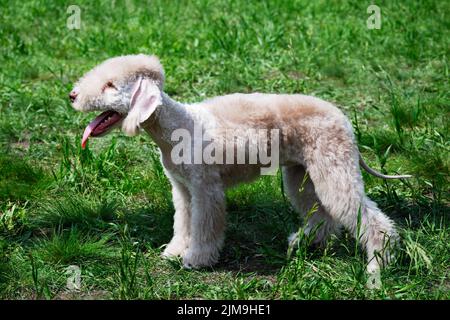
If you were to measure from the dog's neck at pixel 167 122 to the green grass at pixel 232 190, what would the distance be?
0.56 meters

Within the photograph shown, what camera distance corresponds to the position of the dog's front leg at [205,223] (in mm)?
4086

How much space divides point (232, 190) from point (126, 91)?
1194 mm

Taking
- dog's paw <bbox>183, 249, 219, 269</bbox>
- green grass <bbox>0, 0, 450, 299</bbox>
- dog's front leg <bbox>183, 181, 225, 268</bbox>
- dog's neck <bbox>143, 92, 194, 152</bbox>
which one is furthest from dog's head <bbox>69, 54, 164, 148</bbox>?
dog's paw <bbox>183, 249, 219, 269</bbox>

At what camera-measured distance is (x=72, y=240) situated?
4.19 metres

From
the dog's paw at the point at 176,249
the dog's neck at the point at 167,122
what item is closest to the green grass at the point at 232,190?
the dog's paw at the point at 176,249

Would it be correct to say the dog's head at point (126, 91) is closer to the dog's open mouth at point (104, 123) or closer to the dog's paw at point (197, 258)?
the dog's open mouth at point (104, 123)

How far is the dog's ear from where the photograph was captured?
3.90 meters

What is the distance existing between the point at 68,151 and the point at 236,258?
1.42 m

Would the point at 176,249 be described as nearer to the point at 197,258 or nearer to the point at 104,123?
the point at 197,258

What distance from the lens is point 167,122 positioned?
4082 mm

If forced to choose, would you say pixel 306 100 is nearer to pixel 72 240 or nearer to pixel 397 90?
pixel 72 240

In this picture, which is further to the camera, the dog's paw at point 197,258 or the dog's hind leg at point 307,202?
the dog's hind leg at point 307,202

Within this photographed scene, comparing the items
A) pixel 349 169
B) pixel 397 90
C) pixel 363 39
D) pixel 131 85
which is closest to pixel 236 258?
pixel 349 169

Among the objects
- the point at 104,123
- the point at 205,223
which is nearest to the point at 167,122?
the point at 104,123
